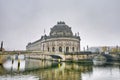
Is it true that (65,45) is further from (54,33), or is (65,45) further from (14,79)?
(14,79)

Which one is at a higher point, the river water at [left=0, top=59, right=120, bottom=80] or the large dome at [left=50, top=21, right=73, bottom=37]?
the large dome at [left=50, top=21, right=73, bottom=37]

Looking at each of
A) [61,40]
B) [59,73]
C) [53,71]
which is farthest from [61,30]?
[59,73]

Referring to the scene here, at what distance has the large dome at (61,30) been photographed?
119 metres

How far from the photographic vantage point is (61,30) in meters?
120

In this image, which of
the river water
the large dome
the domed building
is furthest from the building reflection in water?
the large dome

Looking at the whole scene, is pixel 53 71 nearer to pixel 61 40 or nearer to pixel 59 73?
pixel 59 73

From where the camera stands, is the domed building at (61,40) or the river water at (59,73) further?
the domed building at (61,40)

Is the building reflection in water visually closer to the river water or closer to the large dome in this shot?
the river water

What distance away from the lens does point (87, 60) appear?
85000mm

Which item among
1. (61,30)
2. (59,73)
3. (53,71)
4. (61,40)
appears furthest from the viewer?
(61,30)

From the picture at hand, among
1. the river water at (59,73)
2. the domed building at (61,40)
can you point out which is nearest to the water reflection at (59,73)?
the river water at (59,73)

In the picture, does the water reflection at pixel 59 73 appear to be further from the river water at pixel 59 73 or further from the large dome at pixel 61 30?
the large dome at pixel 61 30

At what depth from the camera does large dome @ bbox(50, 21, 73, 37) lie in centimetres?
11943

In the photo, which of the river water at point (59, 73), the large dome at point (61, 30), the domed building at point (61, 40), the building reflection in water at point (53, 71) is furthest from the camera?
the large dome at point (61, 30)
